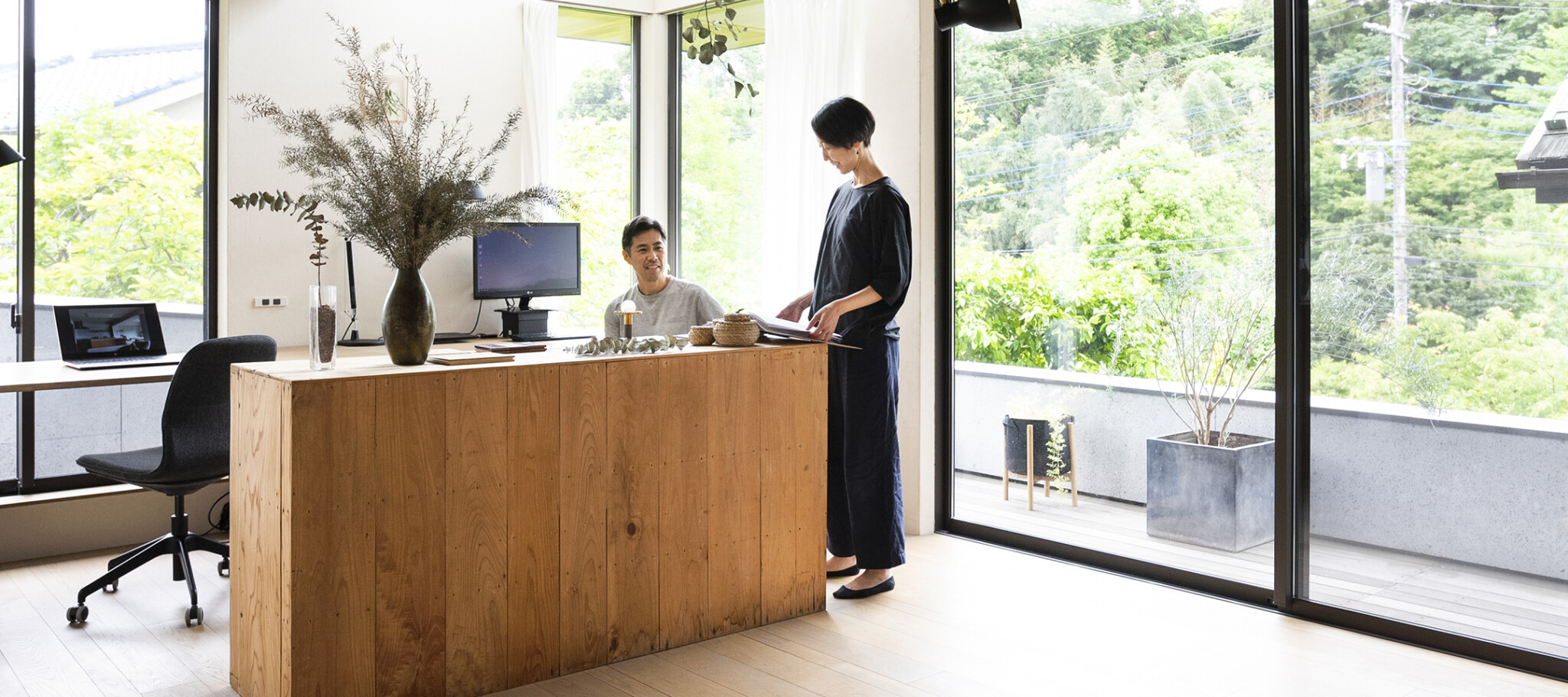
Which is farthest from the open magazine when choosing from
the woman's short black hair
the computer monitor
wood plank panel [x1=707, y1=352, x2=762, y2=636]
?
the computer monitor

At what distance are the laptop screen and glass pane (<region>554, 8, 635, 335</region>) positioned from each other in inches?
82.8

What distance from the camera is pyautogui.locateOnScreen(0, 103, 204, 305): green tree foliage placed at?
4.65 metres

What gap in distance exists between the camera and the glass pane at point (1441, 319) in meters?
3.09

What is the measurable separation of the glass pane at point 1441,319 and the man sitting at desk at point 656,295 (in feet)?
6.61

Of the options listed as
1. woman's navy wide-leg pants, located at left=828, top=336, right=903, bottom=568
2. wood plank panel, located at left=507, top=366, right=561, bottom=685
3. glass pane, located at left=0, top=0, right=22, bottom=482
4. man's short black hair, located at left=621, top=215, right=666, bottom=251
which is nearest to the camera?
wood plank panel, located at left=507, top=366, right=561, bottom=685

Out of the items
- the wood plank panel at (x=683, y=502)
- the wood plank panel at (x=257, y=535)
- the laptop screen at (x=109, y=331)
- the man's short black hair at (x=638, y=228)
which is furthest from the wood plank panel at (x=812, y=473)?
the laptop screen at (x=109, y=331)

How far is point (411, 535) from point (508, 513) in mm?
254

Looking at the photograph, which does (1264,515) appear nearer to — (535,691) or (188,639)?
(535,691)

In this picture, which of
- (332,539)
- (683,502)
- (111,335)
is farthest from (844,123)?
(111,335)

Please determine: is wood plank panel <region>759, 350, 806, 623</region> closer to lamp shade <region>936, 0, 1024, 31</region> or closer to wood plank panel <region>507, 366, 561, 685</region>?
wood plank panel <region>507, 366, 561, 685</region>

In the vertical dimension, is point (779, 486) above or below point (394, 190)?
below

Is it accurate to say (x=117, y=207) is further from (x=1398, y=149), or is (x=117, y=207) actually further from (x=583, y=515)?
(x=1398, y=149)

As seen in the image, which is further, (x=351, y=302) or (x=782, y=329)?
(x=351, y=302)

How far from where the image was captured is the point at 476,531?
9.21ft
